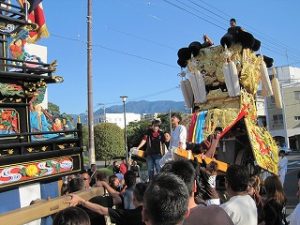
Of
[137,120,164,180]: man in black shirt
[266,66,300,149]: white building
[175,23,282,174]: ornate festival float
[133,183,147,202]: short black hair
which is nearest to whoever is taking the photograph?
[133,183,147,202]: short black hair

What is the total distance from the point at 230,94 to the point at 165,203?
8457mm

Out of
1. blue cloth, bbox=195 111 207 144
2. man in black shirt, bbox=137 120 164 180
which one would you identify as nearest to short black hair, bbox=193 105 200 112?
blue cloth, bbox=195 111 207 144

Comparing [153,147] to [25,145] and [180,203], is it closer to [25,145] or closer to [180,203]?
[25,145]

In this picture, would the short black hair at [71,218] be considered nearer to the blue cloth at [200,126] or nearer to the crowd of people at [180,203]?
the crowd of people at [180,203]

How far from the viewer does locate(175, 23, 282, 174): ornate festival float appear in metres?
9.70

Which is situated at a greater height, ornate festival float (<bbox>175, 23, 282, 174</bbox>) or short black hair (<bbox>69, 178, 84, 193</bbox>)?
ornate festival float (<bbox>175, 23, 282, 174</bbox>)

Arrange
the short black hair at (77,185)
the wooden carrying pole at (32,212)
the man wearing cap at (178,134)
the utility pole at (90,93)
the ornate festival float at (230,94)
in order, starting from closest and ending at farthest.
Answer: the wooden carrying pole at (32,212) < the short black hair at (77,185) < the man wearing cap at (178,134) < the ornate festival float at (230,94) < the utility pole at (90,93)

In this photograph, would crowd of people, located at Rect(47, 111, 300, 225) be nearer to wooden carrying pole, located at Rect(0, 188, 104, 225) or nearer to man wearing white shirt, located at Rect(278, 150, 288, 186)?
wooden carrying pole, located at Rect(0, 188, 104, 225)

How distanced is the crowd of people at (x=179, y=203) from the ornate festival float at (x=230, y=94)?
3.75 meters

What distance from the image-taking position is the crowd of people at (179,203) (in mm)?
2064

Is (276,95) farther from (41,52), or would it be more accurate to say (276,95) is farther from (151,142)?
(41,52)

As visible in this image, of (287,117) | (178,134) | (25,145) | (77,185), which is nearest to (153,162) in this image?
(178,134)

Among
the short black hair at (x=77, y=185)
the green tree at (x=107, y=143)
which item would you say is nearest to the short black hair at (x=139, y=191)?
the short black hair at (x=77, y=185)

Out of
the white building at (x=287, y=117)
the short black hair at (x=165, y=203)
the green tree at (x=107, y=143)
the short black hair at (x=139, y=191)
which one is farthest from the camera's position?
the white building at (x=287, y=117)
